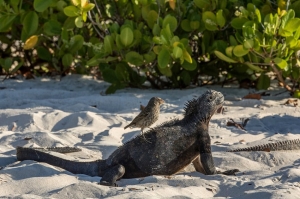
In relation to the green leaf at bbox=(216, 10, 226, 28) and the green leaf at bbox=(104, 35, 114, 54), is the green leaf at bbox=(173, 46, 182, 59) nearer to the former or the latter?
the green leaf at bbox=(216, 10, 226, 28)

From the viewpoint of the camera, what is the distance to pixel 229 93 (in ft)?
22.8

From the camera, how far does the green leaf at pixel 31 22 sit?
6785mm

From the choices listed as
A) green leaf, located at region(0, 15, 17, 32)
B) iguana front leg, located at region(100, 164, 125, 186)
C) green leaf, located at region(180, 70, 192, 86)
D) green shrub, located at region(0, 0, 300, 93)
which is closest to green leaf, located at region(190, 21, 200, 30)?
green shrub, located at region(0, 0, 300, 93)

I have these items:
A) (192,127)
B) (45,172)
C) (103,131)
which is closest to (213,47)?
(103,131)

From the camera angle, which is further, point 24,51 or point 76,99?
point 24,51

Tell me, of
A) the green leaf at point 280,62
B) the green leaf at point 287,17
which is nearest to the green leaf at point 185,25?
the green leaf at point 280,62

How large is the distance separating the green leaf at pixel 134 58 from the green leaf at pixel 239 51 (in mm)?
1010

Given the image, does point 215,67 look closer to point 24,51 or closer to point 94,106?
point 94,106

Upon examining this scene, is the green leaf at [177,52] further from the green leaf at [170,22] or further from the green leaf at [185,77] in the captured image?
the green leaf at [185,77]

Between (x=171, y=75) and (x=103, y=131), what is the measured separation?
1.70 meters

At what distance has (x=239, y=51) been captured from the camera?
6004mm

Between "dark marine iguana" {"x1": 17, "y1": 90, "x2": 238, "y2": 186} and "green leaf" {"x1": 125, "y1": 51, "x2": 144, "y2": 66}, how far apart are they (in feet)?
7.27

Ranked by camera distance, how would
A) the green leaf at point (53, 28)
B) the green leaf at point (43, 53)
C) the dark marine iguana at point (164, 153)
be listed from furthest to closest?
the green leaf at point (43, 53), the green leaf at point (53, 28), the dark marine iguana at point (164, 153)

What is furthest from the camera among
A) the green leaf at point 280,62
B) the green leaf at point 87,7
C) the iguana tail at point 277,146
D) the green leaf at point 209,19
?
the green leaf at point 209,19
